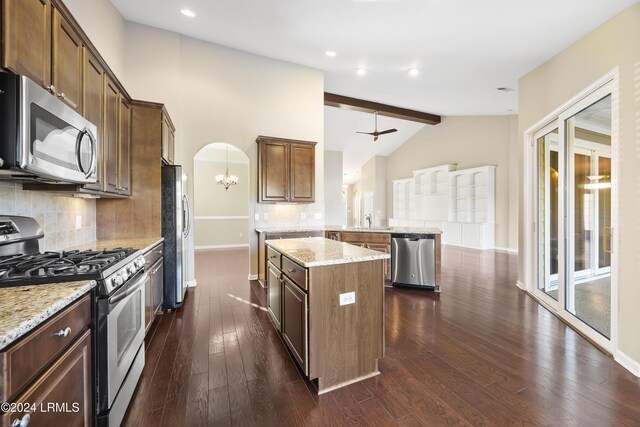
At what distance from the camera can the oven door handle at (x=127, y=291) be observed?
1490 mm

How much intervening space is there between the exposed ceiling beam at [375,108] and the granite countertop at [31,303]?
610 cm

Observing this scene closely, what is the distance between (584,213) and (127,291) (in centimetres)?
445

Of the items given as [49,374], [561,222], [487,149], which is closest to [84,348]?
[49,374]

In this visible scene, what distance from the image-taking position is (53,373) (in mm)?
970

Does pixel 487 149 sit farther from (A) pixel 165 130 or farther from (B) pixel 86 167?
(B) pixel 86 167

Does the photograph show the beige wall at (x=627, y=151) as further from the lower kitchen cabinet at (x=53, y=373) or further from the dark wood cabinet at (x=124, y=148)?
the dark wood cabinet at (x=124, y=148)

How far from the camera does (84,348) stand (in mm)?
1224

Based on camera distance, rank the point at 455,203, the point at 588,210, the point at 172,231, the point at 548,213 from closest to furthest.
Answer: the point at 588,210 < the point at 172,231 < the point at 548,213 < the point at 455,203

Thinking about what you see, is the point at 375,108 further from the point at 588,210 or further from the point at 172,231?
the point at 172,231

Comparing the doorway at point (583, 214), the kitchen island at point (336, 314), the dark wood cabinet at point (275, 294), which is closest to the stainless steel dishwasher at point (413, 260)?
the doorway at point (583, 214)

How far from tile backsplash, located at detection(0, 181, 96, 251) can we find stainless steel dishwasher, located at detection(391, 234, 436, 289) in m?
3.78

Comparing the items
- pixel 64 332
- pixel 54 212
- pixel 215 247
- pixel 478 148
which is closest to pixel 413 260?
pixel 64 332

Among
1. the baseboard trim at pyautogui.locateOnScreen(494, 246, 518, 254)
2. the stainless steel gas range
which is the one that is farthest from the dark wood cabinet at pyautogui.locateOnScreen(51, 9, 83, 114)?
the baseboard trim at pyautogui.locateOnScreen(494, 246, 518, 254)

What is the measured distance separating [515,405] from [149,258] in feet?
9.75
